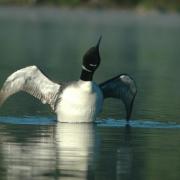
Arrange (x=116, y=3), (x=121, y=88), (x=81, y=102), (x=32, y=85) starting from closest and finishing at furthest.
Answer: (x=81, y=102)
(x=32, y=85)
(x=121, y=88)
(x=116, y=3)

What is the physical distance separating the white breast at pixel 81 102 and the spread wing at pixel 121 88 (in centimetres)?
102

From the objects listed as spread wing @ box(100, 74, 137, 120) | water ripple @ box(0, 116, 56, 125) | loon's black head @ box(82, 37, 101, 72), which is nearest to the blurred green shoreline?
spread wing @ box(100, 74, 137, 120)

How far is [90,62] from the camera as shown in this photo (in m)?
16.3

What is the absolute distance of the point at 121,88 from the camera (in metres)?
17.4

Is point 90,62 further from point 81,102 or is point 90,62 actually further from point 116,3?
point 116,3

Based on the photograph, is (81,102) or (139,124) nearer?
(81,102)

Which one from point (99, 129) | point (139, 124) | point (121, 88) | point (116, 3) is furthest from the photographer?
point (116, 3)

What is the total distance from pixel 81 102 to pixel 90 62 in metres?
0.55

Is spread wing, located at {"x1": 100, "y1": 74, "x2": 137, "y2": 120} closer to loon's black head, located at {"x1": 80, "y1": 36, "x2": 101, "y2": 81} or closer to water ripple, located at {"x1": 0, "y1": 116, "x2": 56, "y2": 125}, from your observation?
water ripple, located at {"x1": 0, "y1": 116, "x2": 56, "y2": 125}

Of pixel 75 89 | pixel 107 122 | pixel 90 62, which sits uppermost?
pixel 90 62

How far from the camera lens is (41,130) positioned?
15.5 metres

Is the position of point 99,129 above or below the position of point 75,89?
below

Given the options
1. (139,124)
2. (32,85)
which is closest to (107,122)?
(139,124)

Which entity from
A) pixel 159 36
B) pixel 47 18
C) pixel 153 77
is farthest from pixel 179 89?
pixel 47 18
